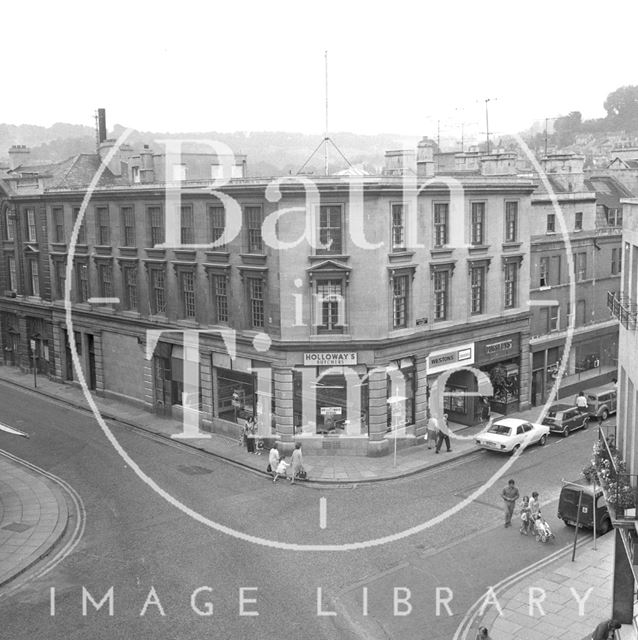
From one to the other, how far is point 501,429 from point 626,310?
16782 mm

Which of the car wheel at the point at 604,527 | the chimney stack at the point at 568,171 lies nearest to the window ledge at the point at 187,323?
the car wheel at the point at 604,527

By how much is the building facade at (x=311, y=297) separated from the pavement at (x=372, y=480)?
1.25m

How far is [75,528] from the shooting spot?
26.7m

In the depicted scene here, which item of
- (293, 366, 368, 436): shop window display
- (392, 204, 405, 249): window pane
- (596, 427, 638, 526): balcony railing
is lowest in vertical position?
(293, 366, 368, 436): shop window display

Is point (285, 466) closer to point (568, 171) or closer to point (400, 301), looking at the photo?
point (400, 301)

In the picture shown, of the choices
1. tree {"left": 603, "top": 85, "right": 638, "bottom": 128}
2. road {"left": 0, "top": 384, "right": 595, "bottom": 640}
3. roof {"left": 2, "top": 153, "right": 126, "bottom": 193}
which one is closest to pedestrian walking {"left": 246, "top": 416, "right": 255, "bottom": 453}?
road {"left": 0, "top": 384, "right": 595, "bottom": 640}

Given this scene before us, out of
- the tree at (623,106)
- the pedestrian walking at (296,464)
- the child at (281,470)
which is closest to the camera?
the pedestrian walking at (296,464)

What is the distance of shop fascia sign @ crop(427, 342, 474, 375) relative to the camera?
37125 mm

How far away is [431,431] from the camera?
36.4 metres

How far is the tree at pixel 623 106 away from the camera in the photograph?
6708 inches

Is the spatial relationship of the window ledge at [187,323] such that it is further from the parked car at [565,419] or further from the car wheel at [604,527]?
the car wheel at [604,527]

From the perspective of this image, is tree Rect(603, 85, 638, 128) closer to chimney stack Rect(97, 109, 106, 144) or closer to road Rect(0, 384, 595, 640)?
chimney stack Rect(97, 109, 106, 144)

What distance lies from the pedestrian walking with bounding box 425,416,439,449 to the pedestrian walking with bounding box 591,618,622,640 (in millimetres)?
17914

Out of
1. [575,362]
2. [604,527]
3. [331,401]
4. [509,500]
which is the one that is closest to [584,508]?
[604,527]
